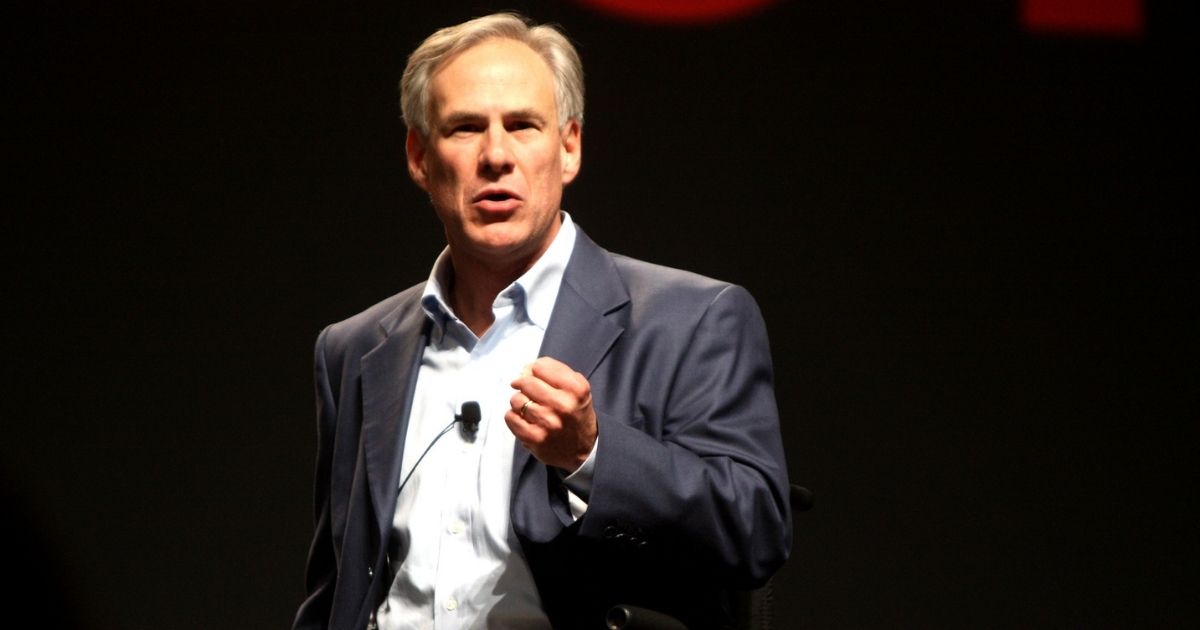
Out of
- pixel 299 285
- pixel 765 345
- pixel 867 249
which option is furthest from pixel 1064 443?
pixel 299 285

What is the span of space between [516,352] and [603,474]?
40cm

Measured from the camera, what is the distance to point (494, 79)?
2.30 metres

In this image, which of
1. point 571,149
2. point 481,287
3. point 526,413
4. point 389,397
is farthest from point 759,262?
point 526,413

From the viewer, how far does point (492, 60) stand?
2320mm

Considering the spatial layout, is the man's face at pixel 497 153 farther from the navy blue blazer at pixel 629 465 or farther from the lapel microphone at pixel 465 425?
the lapel microphone at pixel 465 425

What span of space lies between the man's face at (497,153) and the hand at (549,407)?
469mm

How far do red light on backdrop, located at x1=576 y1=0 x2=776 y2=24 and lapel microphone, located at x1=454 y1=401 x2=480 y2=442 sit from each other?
143 cm

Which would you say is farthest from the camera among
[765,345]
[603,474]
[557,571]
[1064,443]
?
[1064,443]

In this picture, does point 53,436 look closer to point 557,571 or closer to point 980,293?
point 557,571

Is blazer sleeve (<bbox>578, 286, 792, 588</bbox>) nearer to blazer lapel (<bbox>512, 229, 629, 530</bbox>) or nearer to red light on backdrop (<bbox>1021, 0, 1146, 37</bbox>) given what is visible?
blazer lapel (<bbox>512, 229, 629, 530</bbox>)

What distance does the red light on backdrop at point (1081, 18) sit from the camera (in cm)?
327

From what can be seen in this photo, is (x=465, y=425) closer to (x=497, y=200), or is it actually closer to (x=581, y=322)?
(x=581, y=322)

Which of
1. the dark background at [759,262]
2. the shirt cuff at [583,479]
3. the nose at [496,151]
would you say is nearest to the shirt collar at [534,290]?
the nose at [496,151]

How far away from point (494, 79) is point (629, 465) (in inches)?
27.9
